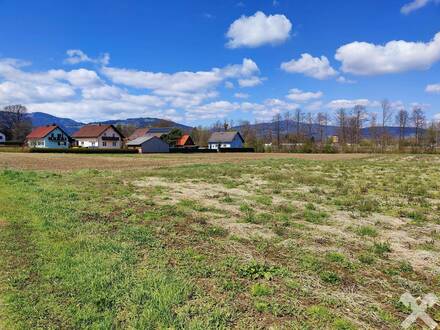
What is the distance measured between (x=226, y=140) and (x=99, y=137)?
42.9 m

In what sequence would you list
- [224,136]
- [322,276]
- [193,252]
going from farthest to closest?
[224,136] < [193,252] < [322,276]

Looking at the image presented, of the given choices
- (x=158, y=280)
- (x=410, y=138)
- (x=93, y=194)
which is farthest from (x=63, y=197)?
(x=410, y=138)

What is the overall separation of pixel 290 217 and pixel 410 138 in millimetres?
88502

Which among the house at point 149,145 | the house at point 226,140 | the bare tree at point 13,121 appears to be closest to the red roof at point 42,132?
the bare tree at point 13,121

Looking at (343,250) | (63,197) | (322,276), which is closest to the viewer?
(322,276)

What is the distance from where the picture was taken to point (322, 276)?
5016mm

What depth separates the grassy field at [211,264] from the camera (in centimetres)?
388

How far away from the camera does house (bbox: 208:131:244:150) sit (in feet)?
367

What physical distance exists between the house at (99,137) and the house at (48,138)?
4680 mm

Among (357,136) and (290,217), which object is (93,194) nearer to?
(290,217)

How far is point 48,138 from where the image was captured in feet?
290

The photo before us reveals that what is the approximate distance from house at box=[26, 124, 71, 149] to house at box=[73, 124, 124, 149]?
4.68m

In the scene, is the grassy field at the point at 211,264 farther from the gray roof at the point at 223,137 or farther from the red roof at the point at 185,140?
the gray roof at the point at 223,137

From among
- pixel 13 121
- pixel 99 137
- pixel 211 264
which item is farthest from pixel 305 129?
pixel 211 264
